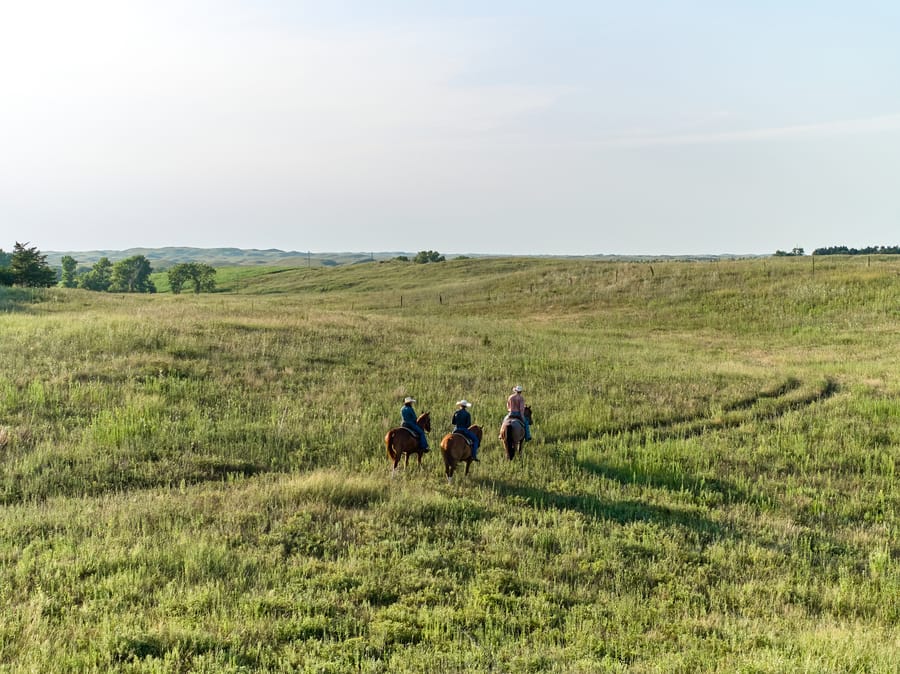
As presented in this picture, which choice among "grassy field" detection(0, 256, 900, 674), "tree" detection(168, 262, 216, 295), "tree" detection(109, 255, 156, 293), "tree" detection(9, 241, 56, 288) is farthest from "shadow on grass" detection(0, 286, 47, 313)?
"tree" detection(109, 255, 156, 293)

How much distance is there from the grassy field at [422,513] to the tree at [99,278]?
4917 inches

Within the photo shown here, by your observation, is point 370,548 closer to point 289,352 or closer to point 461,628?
point 461,628

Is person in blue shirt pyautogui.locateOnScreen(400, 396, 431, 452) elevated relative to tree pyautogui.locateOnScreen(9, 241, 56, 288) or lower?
lower

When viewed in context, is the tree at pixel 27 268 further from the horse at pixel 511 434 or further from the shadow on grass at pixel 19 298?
the horse at pixel 511 434

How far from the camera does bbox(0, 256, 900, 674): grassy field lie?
249 inches

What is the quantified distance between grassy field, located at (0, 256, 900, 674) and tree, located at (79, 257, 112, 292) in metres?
125

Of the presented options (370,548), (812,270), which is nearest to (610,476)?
(370,548)

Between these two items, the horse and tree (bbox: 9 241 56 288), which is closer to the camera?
the horse

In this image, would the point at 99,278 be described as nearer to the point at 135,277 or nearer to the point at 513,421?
the point at 135,277

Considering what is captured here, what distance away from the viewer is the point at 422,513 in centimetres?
1013

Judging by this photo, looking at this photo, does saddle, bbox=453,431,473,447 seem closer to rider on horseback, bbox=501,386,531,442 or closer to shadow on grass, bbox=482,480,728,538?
shadow on grass, bbox=482,480,728,538

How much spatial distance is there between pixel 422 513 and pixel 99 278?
148 m

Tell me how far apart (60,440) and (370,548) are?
358 inches

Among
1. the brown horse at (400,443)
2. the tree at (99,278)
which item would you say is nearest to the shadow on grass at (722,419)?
the brown horse at (400,443)
